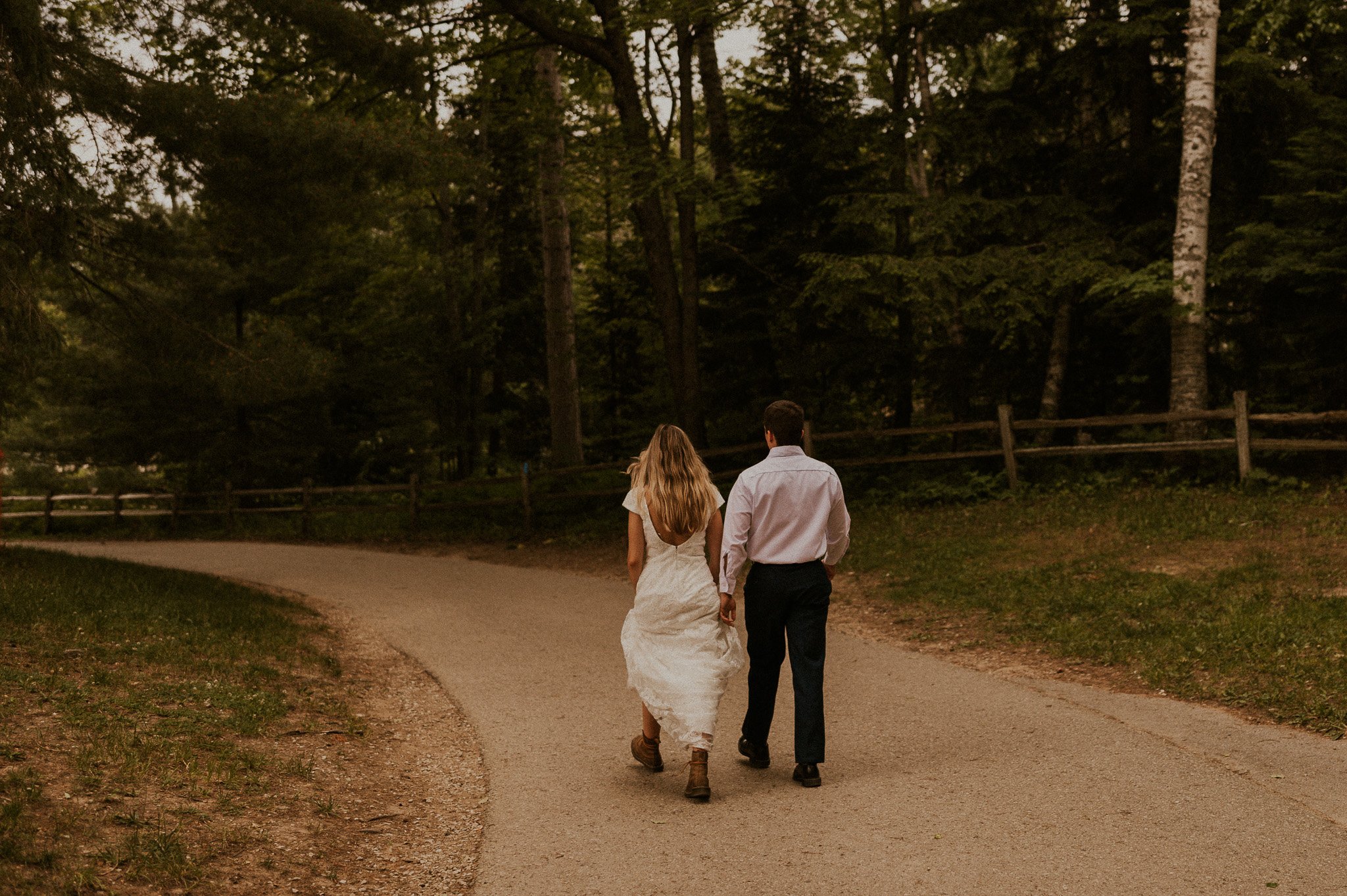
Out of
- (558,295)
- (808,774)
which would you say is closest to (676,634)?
(808,774)

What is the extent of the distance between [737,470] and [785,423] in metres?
12.2

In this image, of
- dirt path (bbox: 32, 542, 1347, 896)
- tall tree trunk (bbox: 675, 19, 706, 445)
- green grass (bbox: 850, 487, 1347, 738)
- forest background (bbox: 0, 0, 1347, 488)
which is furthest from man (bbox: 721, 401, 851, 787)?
tall tree trunk (bbox: 675, 19, 706, 445)

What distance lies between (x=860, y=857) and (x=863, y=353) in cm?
1356

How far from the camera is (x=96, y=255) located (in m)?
11.9

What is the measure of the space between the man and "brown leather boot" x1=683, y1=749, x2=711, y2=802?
1.60ft

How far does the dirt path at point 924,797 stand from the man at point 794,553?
43cm

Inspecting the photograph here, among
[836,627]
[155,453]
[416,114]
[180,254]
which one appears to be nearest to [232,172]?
[180,254]

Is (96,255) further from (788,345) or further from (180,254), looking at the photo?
(788,345)

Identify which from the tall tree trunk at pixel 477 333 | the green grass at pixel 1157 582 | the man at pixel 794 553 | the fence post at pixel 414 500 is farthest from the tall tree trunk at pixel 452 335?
the man at pixel 794 553

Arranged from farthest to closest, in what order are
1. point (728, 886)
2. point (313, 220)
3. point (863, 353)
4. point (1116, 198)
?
point (863, 353)
point (1116, 198)
point (313, 220)
point (728, 886)

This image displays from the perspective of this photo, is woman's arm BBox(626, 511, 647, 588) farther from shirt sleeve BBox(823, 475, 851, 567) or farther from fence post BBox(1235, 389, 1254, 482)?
fence post BBox(1235, 389, 1254, 482)

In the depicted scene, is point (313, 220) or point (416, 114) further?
point (416, 114)

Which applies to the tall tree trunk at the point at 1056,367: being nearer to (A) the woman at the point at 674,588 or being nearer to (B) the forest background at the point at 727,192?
(B) the forest background at the point at 727,192

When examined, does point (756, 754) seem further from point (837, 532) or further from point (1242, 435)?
point (1242, 435)
